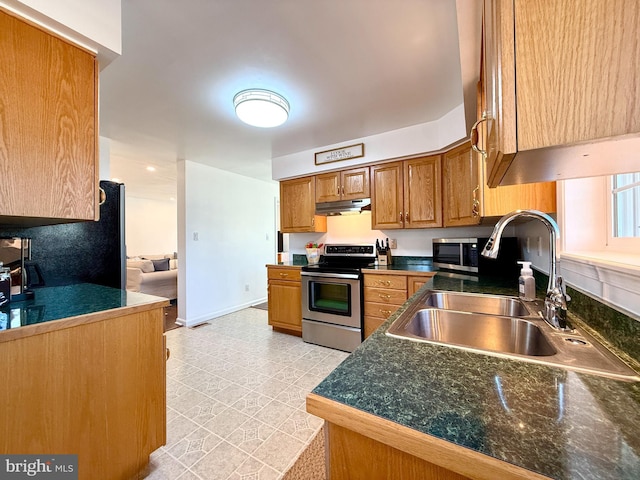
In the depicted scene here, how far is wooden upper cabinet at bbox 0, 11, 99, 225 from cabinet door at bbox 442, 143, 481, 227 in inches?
96.7

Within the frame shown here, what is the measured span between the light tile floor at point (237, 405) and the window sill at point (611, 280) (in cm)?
154

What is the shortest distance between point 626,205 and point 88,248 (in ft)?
9.57

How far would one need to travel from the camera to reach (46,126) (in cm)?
98

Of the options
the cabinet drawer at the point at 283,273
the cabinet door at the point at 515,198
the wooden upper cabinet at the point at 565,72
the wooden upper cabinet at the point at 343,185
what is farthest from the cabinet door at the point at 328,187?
the wooden upper cabinet at the point at 565,72

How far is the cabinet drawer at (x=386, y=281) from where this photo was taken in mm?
2384

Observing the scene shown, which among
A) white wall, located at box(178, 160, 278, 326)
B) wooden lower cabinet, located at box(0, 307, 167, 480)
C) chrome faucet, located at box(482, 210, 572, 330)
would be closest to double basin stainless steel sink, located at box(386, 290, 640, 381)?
chrome faucet, located at box(482, 210, 572, 330)

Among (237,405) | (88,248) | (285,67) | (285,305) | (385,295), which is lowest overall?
(237,405)

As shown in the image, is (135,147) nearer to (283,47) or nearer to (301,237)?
(301,237)

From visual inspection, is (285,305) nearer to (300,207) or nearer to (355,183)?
(300,207)

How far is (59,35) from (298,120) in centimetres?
167

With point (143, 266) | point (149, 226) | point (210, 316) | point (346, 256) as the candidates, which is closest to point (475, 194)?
point (346, 256)

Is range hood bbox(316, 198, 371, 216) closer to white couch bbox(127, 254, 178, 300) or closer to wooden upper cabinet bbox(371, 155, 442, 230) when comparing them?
wooden upper cabinet bbox(371, 155, 442, 230)

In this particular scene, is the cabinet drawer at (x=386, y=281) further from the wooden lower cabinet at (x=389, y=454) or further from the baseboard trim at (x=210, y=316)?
the baseboard trim at (x=210, y=316)

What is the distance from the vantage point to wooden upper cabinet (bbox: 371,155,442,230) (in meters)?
2.55
